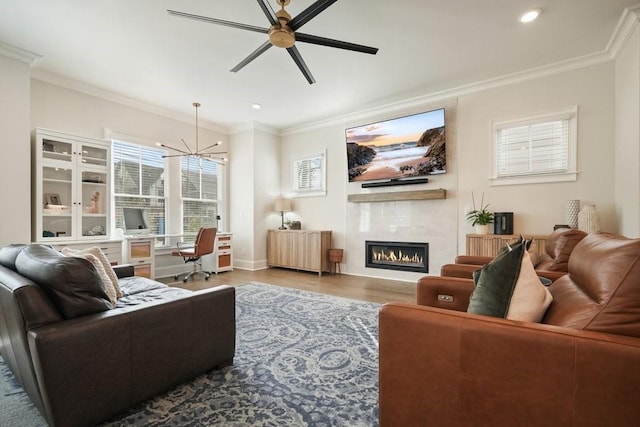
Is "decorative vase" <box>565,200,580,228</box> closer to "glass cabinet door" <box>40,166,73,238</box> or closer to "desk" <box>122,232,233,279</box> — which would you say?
"desk" <box>122,232,233,279</box>

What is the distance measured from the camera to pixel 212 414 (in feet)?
5.14

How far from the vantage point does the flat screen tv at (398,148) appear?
457 cm

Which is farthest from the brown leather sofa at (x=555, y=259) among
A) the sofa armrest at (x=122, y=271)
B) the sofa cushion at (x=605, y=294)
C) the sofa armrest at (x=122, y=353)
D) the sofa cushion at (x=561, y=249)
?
the sofa armrest at (x=122, y=271)

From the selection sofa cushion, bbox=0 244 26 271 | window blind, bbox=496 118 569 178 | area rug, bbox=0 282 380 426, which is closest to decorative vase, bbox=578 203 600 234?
window blind, bbox=496 118 569 178

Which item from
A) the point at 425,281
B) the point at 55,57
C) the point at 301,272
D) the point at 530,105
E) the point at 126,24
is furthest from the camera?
the point at 301,272

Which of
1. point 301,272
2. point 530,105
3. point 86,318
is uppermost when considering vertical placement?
point 530,105

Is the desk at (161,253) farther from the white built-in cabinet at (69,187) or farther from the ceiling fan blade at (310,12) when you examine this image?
the ceiling fan blade at (310,12)

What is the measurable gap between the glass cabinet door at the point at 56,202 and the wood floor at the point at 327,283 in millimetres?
1663

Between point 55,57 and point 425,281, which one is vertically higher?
point 55,57

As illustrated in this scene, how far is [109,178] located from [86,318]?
396 centimetres

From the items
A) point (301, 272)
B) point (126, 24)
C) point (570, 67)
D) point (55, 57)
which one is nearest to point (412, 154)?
point (570, 67)

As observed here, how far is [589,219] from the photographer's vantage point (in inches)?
130

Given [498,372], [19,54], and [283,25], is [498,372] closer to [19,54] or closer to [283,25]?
[283,25]

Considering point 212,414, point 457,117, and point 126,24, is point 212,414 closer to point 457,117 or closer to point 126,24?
point 126,24
